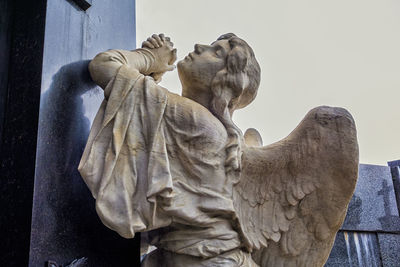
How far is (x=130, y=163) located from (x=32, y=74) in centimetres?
76

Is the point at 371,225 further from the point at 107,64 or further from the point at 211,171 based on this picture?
the point at 107,64

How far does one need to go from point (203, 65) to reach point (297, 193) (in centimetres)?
86

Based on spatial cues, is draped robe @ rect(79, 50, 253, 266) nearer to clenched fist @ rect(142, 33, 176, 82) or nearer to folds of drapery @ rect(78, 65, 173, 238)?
folds of drapery @ rect(78, 65, 173, 238)

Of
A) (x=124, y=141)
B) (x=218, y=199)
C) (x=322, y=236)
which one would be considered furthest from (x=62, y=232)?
(x=322, y=236)

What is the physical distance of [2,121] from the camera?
270 cm

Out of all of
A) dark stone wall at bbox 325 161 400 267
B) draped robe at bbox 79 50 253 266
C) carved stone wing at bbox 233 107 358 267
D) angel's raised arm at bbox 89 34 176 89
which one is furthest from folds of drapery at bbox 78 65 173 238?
dark stone wall at bbox 325 161 400 267

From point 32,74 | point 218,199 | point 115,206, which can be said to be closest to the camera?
point 115,206

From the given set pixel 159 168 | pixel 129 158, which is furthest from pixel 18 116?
pixel 159 168

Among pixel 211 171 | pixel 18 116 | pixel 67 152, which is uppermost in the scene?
pixel 18 116

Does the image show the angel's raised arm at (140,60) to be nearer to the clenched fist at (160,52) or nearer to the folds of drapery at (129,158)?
the clenched fist at (160,52)

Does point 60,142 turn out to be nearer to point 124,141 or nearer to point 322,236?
point 124,141

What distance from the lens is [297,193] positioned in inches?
104

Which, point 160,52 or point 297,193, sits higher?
point 160,52

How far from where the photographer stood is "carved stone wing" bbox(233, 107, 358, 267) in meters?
2.58
